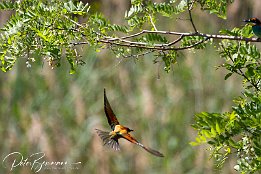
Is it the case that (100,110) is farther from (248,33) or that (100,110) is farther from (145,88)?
(248,33)

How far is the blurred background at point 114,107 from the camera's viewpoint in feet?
13.4

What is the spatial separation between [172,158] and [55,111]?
862 mm

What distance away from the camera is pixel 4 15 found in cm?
423

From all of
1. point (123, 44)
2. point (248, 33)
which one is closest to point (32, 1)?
point (123, 44)
